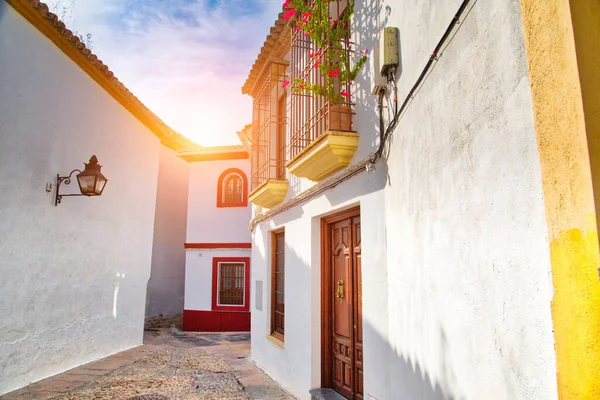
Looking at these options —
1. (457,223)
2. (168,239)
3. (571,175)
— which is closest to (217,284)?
(168,239)

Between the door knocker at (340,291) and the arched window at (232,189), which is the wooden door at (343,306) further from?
the arched window at (232,189)

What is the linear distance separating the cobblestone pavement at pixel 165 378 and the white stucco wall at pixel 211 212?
13.1 ft

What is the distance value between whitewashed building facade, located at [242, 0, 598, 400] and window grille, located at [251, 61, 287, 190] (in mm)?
1591

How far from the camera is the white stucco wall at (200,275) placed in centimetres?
1359

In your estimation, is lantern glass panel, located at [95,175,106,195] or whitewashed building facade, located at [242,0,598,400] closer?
whitewashed building facade, located at [242,0,598,400]

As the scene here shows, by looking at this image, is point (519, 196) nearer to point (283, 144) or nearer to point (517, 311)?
point (517, 311)

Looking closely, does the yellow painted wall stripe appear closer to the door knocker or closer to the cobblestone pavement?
the door knocker

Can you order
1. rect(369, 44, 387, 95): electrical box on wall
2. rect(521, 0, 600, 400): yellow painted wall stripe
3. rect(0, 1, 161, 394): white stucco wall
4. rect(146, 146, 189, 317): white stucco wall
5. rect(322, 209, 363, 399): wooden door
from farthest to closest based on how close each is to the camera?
rect(146, 146, 189, 317): white stucco wall → rect(0, 1, 161, 394): white stucco wall → rect(322, 209, 363, 399): wooden door → rect(369, 44, 387, 95): electrical box on wall → rect(521, 0, 600, 400): yellow painted wall stripe

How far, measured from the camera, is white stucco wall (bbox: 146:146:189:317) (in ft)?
48.5

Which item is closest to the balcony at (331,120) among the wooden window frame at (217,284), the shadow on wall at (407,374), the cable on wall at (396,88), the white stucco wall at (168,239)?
the cable on wall at (396,88)

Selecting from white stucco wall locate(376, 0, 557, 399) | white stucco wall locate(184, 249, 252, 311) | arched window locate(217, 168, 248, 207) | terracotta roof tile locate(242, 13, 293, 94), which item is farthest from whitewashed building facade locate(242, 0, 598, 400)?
arched window locate(217, 168, 248, 207)

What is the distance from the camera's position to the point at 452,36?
2590 mm

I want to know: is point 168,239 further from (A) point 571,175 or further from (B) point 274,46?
(A) point 571,175

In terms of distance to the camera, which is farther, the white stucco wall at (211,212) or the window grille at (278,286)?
the white stucco wall at (211,212)
